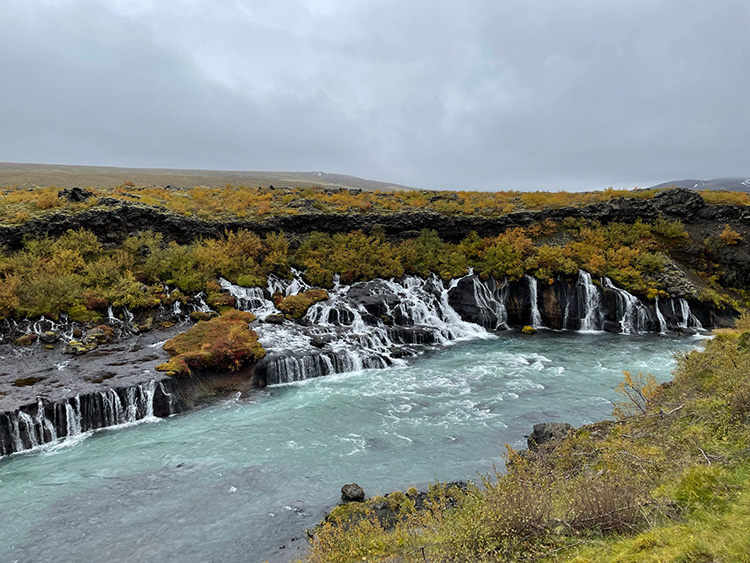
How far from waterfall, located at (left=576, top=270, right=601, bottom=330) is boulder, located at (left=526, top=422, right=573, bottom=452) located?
61.8 feet

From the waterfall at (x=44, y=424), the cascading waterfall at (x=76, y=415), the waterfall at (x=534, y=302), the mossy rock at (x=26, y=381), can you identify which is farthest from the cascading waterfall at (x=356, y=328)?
the mossy rock at (x=26, y=381)

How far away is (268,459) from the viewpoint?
1241 centimetres

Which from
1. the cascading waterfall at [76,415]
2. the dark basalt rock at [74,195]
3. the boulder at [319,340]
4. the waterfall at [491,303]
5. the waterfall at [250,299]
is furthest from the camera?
the dark basalt rock at [74,195]

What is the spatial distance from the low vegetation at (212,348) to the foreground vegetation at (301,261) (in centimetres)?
466

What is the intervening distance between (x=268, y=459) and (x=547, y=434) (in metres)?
8.61

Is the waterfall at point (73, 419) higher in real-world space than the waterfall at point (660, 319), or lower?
lower

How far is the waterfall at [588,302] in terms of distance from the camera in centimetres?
2803

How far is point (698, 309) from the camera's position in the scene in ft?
90.3

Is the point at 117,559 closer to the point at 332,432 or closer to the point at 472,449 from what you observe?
the point at 332,432

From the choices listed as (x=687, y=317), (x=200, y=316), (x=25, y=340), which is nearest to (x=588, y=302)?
(x=687, y=317)

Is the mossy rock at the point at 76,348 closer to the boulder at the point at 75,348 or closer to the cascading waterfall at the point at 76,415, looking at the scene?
the boulder at the point at 75,348

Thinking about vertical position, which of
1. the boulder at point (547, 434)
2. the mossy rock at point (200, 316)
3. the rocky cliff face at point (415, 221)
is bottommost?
the boulder at point (547, 434)

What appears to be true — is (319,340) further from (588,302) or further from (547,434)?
(588,302)

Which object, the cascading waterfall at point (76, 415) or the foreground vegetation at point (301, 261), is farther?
the foreground vegetation at point (301, 261)
